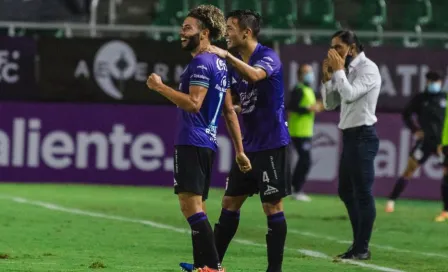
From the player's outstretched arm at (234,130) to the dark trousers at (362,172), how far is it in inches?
96.4

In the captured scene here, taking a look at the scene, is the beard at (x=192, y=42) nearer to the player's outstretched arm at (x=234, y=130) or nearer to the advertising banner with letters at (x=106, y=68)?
the player's outstretched arm at (x=234, y=130)

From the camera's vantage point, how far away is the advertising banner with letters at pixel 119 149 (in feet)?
72.1

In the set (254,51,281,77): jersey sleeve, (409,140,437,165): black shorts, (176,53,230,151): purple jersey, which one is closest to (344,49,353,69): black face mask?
(254,51,281,77): jersey sleeve

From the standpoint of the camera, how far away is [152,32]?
24.2 meters

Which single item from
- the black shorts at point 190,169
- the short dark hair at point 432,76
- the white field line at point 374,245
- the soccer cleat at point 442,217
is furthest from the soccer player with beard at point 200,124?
the short dark hair at point 432,76

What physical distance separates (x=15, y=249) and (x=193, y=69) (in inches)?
139

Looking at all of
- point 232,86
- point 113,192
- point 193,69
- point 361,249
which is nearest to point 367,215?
point 361,249

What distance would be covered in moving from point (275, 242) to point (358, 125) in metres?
2.49

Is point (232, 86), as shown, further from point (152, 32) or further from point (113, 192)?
point (152, 32)

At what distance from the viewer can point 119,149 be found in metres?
22.2

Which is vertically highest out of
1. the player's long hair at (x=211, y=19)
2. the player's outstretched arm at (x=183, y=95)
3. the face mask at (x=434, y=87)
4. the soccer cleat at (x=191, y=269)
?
the player's long hair at (x=211, y=19)

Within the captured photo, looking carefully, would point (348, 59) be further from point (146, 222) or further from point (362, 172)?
point (146, 222)

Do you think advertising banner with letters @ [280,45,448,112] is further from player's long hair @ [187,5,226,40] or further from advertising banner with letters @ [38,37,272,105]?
player's long hair @ [187,5,226,40]

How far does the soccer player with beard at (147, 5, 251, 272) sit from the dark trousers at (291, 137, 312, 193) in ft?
37.2
